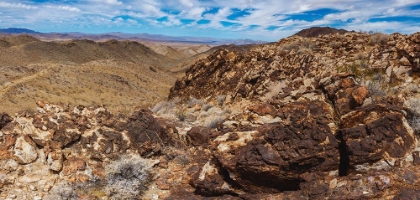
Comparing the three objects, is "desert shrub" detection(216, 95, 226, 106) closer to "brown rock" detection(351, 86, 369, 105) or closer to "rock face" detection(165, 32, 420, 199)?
"rock face" detection(165, 32, 420, 199)

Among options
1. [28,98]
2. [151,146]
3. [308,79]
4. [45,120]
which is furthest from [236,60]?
[28,98]

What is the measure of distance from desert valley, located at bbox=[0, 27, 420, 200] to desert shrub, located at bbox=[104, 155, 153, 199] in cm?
2

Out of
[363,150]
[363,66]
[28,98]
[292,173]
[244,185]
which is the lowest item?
[28,98]

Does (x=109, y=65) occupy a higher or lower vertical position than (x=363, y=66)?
lower

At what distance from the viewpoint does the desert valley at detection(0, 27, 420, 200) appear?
192 inches

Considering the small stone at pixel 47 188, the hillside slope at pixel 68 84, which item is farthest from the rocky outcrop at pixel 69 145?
the hillside slope at pixel 68 84

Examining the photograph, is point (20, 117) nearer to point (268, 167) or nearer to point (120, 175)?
point (120, 175)

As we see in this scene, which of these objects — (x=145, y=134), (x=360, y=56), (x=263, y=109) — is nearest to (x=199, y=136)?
(x=145, y=134)

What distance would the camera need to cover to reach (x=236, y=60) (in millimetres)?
14500

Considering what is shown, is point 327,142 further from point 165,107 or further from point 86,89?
point 86,89

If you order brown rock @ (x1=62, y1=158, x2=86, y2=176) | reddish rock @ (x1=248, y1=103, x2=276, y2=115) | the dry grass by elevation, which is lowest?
the dry grass

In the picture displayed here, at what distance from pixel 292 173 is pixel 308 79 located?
578 cm

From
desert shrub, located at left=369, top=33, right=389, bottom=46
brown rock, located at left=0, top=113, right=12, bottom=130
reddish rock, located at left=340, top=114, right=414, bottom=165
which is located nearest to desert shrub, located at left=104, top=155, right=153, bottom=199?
brown rock, located at left=0, top=113, right=12, bottom=130

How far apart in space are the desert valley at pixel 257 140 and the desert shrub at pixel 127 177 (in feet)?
0.08
